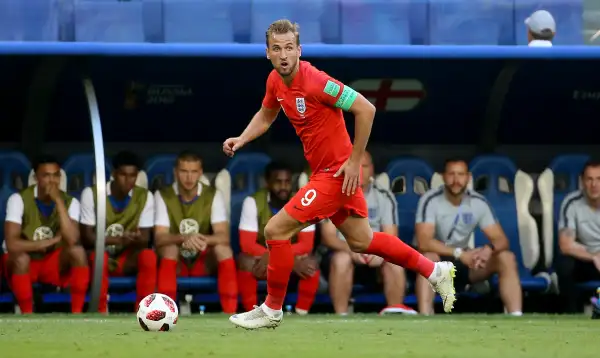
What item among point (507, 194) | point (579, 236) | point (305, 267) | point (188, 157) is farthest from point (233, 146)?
point (507, 194)

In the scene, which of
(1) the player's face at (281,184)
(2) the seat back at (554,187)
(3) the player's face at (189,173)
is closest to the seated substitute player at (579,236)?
(2) the seat back at (554,187)

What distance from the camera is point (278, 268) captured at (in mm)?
7715

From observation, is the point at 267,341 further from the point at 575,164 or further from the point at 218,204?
the point at 575,164

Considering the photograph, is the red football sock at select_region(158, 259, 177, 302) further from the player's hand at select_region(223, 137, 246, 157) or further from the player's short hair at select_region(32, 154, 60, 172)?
the player's hand at select_region(223, 137, 246, 157)

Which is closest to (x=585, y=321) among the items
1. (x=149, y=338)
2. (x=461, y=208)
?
(x=461, y=208)

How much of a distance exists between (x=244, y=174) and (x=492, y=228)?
208 centimetres

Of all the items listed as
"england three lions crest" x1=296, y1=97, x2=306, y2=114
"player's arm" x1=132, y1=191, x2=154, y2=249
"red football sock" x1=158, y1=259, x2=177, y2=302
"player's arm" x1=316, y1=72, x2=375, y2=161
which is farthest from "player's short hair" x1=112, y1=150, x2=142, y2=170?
"player's arm" x1=316, y1=72, x2=375, y2=161

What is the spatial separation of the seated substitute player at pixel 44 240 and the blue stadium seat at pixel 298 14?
1.98 m

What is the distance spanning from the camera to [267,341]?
7.02 metres

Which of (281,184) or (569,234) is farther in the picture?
(569,234)

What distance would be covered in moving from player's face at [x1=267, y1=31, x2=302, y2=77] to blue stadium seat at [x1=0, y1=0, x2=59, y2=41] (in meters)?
3.91

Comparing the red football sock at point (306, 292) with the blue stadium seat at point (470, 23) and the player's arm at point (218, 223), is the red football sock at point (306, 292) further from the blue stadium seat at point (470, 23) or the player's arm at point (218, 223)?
the blue stadium seat at point (470, 23)

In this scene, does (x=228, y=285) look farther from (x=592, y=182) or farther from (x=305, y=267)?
(x=592, y=182)

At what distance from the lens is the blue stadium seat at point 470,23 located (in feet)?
38.0
